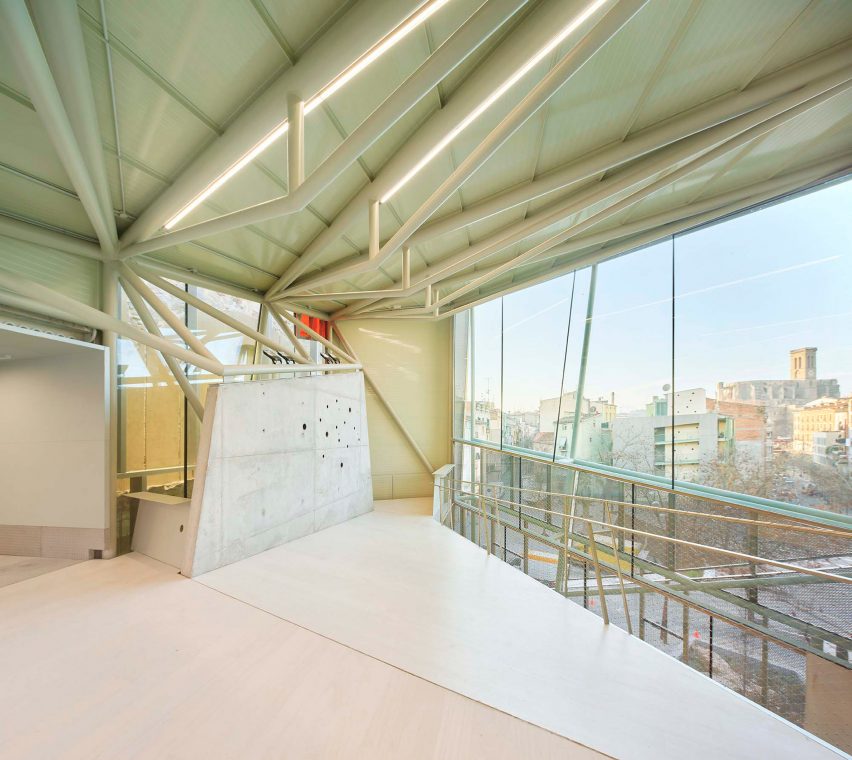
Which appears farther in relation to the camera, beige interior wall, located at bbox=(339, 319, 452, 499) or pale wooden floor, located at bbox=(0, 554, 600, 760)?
beige interior wall, located at bbox=(339, 319, 452, 499)

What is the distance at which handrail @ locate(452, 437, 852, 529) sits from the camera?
502 centimetres

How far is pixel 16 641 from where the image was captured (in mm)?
3895

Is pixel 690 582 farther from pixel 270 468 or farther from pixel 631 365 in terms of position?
pixel 270 468

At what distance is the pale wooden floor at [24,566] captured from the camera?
550 centimetres

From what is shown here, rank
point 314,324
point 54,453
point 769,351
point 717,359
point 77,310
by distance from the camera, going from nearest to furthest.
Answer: point 77,310 < point 769,351 < point 717,359 < point 54,453 < point 314,324

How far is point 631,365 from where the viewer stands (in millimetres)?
7551

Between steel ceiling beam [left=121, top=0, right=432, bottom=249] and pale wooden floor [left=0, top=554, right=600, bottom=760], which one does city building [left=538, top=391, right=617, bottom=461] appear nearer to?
pale wooden floor [left=0, top=554, right=600, bottom=760]

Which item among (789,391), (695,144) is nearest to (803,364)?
(789,391)

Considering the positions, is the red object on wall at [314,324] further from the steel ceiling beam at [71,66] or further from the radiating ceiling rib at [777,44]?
the radiating ceiling rib at [777,44]

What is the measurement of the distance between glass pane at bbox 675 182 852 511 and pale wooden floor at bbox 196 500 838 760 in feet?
13.2

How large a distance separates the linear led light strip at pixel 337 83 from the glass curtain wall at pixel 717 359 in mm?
6280

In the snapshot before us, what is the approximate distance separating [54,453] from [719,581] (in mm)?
11686

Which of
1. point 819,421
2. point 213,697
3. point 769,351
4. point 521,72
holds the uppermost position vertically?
point 521,72

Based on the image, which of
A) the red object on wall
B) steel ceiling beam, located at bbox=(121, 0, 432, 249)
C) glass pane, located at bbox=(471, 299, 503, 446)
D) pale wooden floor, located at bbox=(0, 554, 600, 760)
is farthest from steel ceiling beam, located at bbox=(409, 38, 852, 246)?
the red object on wall
